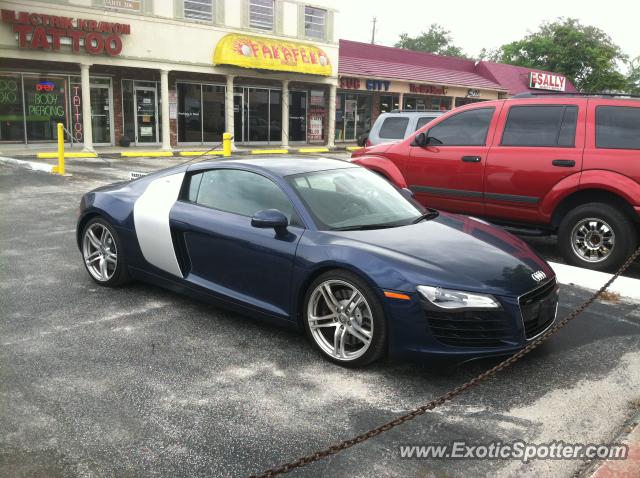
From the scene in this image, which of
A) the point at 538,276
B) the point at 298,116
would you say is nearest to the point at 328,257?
the point at 538,276

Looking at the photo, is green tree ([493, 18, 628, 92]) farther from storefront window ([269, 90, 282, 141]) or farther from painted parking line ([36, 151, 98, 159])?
painted parking line ([36, 151, 98, 159])

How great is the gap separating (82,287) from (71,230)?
2884 millimetres

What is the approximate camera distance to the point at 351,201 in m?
4.80

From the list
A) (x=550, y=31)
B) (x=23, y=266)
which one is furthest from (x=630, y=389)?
(x=550, y=31)

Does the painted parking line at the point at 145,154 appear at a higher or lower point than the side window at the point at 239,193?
lower

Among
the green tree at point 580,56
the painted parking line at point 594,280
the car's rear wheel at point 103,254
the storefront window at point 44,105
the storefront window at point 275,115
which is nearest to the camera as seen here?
the car's rear wheel at point 103,254

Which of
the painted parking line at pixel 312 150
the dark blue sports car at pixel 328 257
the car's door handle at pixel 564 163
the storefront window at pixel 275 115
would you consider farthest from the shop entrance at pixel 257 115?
the dark blue sports car at pixel 328 257

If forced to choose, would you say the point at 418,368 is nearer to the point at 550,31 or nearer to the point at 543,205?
the point at 543,205

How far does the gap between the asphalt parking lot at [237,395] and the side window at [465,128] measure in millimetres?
2900

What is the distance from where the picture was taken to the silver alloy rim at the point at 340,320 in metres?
3.95

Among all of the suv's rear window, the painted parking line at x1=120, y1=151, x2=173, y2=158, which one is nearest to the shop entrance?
the painted parking line at x1=120, y1=151, x2=173, y2=158

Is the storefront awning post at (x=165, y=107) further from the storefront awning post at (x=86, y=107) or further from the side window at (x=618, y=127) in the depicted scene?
the side window at (x=618, y=127)

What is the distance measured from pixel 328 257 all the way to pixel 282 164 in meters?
1.28

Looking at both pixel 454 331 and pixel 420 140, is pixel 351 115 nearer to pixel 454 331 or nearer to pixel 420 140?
pixel 420 140
